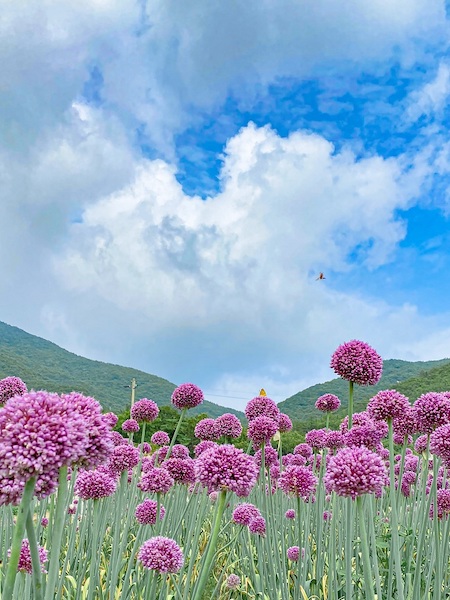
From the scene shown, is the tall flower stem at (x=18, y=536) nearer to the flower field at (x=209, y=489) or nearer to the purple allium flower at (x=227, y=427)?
the flower field at (x=209, y=489)

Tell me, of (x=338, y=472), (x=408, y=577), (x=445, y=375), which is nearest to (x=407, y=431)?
(x=408, y=577)

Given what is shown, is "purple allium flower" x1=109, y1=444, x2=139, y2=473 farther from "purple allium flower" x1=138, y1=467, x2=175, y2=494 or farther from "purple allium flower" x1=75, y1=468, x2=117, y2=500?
"purple allium flower" x1=75, y1=468, x2=117, y2=500

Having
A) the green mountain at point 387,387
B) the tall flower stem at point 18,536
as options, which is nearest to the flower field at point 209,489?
the tall flower stem at point 18,536

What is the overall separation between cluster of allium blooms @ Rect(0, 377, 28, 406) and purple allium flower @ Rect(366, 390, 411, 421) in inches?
119

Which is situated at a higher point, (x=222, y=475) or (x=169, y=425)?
(x=169, y=425)

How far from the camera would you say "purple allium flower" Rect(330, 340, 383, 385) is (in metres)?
3.54

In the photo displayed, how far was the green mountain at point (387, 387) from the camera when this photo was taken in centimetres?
3201

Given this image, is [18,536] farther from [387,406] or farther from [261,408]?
[261,408]

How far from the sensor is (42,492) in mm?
1736

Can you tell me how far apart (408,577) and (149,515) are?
78.7 inches

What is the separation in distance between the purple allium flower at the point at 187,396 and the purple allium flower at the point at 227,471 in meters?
2.38

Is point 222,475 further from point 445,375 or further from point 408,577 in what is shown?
point 445,375

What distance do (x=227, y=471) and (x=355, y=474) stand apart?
63 cm

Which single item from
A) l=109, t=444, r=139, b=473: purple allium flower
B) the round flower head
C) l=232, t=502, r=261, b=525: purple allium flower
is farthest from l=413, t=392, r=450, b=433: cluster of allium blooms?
the round flower head
